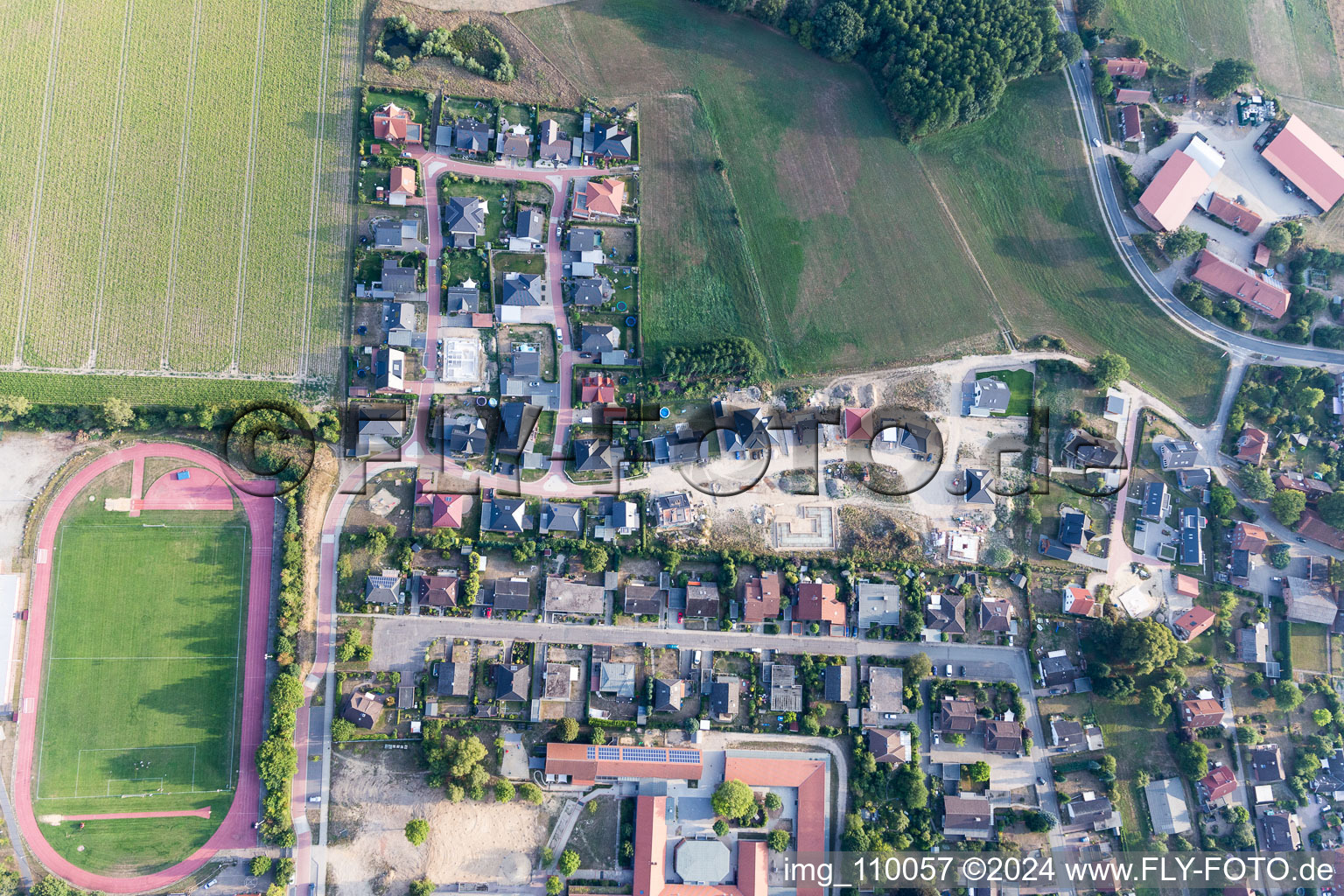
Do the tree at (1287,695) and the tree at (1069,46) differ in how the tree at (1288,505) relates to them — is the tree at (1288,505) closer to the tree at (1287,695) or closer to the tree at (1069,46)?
the tree at (1287,695)

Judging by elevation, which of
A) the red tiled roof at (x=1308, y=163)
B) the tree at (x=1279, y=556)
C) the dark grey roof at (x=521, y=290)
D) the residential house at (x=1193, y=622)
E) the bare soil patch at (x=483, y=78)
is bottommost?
the residential house at (x=1193, y=622)

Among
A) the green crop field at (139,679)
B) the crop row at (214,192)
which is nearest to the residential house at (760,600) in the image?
the green crop field at (139,679)

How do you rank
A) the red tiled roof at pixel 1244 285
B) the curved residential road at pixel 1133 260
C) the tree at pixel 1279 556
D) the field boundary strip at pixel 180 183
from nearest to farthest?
the field boundary strip at pixel 180 183
the tree at pixel 1279 556
the red tiled roof at pixel 1244 285
the curved residential road at pixel 1133 260

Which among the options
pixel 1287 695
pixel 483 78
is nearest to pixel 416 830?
pixel 483 78

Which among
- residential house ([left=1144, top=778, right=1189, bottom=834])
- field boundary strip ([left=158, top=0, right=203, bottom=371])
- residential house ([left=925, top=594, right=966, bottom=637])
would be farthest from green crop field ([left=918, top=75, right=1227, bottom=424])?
field boundary strip ([left=158, top=0, right=203, bottom=371])

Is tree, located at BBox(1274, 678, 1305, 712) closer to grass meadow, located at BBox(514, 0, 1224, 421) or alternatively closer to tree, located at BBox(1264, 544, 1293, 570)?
tree, located at BBox(1264, 544, 1293, 570)

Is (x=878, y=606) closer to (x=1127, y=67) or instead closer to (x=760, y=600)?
(x=760, y=600)

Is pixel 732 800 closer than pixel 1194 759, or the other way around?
pixel 732 800

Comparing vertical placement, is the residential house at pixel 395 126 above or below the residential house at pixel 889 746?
above
